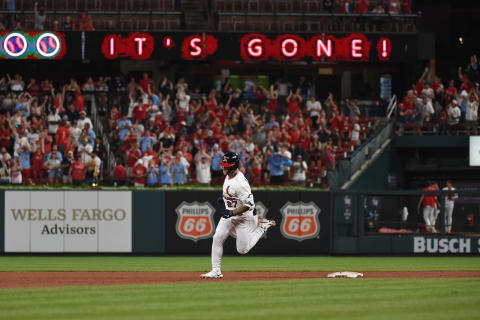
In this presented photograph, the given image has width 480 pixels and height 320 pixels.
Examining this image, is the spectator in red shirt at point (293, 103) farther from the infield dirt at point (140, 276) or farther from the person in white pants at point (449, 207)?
the infield dirt at point (140, 276)

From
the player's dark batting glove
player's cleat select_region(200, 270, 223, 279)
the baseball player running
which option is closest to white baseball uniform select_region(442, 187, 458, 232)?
the baseball player running

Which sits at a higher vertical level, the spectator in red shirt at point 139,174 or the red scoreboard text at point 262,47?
the red scoreboard text at point 262,47

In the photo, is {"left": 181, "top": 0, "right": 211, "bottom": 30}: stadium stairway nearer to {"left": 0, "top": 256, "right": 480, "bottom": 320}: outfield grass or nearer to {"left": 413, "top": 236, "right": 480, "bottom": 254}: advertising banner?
{"left": 413, "top": 236, "right": 480, "bottom": 254}: advertising banner

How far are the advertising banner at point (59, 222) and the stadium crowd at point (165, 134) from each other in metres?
0.84

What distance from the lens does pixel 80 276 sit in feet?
53.6

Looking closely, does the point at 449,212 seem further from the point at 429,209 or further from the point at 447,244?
the point at 447,244

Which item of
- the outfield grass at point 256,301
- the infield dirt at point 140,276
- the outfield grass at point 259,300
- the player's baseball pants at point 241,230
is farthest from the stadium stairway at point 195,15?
the outfield grass at point 256,301

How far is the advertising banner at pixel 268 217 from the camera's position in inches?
902

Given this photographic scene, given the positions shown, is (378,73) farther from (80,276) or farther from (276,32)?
(80,276)

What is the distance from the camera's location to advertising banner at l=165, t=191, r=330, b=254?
22.9 metres

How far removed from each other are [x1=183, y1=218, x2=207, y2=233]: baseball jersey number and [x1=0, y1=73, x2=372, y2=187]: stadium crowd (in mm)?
1250

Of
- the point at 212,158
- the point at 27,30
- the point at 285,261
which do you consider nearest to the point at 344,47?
the point at 212,158

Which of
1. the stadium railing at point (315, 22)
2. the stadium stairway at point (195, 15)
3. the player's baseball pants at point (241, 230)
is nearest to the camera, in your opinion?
the player's baseball pants at point (241, 230)

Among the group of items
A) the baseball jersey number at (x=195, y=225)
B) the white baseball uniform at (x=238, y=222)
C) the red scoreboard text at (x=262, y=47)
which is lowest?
the baseball jersey number at (x=195, y=225)
